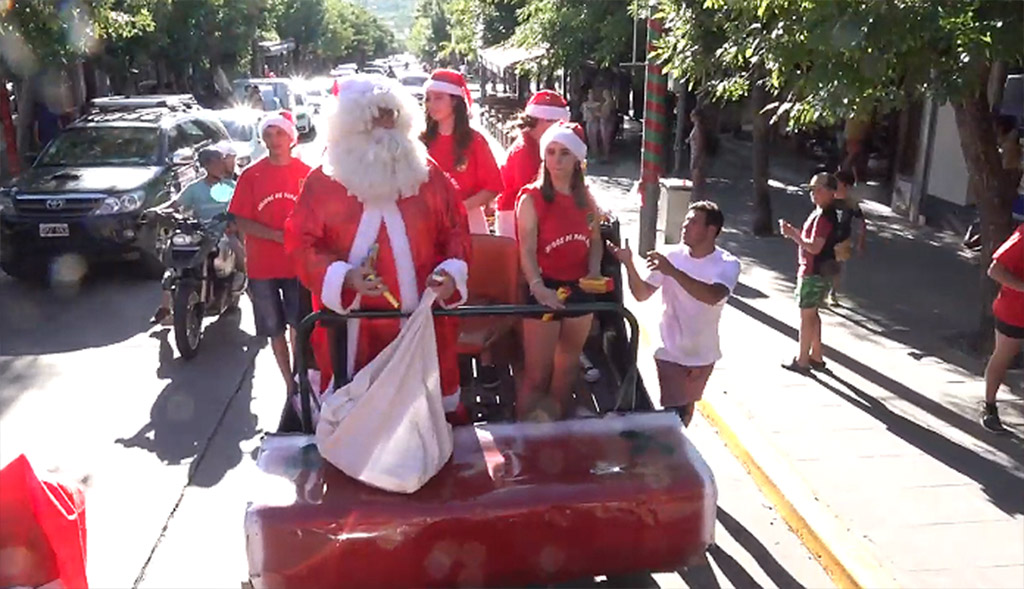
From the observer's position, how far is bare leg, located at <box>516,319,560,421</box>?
4574 millimetres

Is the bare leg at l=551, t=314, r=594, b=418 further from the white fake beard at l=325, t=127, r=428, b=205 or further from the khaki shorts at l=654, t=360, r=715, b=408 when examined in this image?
the white fake beard at l=325, t=127, r=428, b=205

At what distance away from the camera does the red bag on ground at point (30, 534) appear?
104 inches

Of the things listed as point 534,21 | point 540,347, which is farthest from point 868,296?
point 534,21

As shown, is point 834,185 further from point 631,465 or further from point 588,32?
point 588,32

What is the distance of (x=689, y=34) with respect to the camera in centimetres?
816

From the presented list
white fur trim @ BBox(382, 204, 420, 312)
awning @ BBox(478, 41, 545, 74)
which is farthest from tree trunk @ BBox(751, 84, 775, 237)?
awning @ BBox(478, 41, 545, 74)

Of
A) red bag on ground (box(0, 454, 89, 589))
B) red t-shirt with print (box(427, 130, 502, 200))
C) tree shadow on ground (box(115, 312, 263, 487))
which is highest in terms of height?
red t-shirt with print (box(427, 130, 502, 200))

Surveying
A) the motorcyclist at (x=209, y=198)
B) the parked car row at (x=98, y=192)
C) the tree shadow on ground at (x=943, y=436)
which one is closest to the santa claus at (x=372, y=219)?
the tree shadow on ground at (x=943, y=436)

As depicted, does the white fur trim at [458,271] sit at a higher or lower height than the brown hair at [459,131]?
lower

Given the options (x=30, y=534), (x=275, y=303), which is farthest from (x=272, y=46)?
(x=30, y=534)

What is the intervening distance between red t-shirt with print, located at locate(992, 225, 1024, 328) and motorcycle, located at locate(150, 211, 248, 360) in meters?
5.38

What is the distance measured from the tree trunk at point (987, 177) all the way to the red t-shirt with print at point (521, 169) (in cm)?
331

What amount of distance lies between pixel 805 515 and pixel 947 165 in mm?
9512

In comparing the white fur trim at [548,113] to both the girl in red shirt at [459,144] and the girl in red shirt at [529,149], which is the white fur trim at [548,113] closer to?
the girl in red shirt at [529,149]
